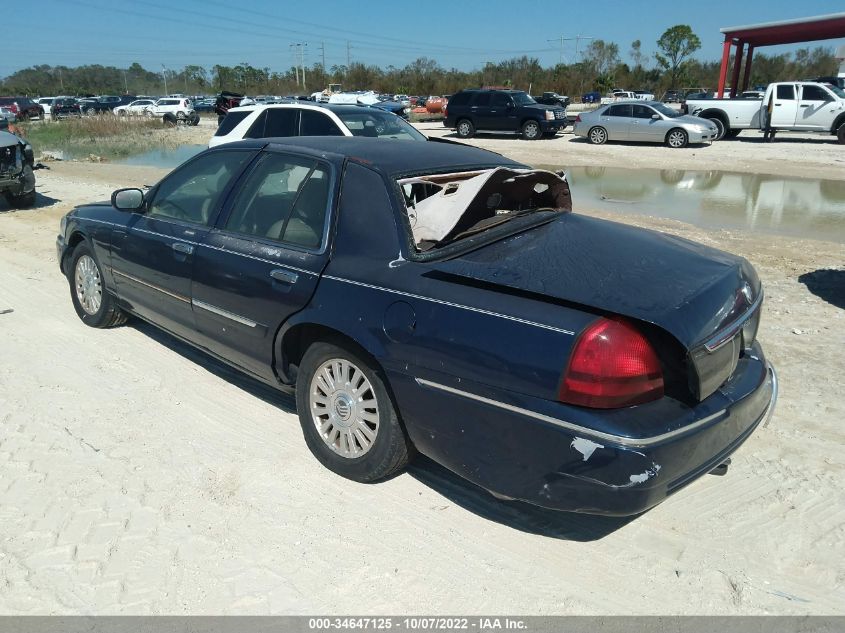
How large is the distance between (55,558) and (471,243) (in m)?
2.35

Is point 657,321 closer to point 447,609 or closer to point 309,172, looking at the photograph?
point 447,609

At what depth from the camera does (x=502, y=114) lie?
25.8 meters

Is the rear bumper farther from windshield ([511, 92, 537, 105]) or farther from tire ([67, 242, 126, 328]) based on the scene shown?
windshield ([511, 92, 537, 105])

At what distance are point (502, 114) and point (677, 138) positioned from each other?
6870mm

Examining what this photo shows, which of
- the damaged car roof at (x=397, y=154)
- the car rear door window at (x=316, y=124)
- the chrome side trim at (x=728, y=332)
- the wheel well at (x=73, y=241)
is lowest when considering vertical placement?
the wheel well at (x=73, y=241)

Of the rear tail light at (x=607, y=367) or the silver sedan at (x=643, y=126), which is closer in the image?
the rear tail light at (x=607, y=367)

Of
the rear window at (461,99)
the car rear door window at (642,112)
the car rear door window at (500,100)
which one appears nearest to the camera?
the car rear door window at (642,112)

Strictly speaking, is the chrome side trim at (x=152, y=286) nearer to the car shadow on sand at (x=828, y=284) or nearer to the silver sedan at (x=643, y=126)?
the car shadow on sand at (x=828, y=284)

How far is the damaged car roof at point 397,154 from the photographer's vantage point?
11.8 ft

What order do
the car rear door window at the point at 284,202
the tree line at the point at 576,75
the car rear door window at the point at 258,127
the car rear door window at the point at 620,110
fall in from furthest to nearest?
the tree line at the point at 576,75
the car rear door window at the point at 620,110
the car rear door window at the point at 258,127
the car rear door window at the point at 284,202

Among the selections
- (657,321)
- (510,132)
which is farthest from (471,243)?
(510,132)

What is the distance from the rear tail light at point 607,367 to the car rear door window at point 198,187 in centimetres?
259

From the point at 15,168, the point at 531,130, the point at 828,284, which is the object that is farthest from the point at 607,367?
the point at 531,130
